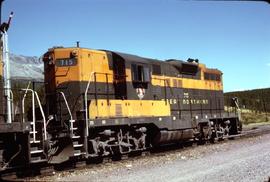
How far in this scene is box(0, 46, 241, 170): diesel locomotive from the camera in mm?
12188

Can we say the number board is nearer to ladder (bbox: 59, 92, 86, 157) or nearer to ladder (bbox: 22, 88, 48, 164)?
ladder (bbox: 59, 92, 86, 157)

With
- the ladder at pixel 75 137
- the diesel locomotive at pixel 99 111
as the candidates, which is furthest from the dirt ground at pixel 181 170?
the diesel locomotive at pixel 99 111

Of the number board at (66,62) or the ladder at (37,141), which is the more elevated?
the number board at (66,62)

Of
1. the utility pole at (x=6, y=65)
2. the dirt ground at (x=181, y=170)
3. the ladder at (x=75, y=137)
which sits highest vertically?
the utility pole at (x=6, y=65)

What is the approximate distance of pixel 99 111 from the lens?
14422 mm

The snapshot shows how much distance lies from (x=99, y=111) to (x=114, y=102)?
85 centimetres

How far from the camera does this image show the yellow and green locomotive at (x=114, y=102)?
13914 millimetres

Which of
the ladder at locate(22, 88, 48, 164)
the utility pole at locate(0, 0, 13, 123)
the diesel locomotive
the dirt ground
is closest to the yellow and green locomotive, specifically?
the diesel locomotive

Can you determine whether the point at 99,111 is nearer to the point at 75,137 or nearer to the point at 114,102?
the point at 114,102

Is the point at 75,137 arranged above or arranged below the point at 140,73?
below

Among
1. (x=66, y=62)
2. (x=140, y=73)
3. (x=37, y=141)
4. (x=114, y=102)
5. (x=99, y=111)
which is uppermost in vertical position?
(x=66, y=62)

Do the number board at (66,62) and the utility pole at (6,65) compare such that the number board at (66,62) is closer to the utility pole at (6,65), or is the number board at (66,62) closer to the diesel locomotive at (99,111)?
the diesel locomotive at (99,111)

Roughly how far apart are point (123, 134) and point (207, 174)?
5.96 metres

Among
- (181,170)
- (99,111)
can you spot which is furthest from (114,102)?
(181,170)
